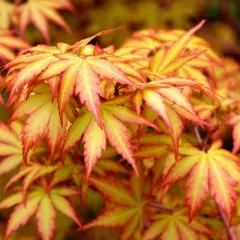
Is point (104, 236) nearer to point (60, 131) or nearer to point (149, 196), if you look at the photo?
point (149, 196)

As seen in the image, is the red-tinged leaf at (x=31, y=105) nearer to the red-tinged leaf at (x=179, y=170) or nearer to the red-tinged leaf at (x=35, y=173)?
the red-tinged leaf at (x=35, y=173)

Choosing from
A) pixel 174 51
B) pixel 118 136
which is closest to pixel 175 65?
pixel 174 51

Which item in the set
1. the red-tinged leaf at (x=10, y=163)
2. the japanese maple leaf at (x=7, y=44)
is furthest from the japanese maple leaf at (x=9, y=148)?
the japanese maple leaf at (x=7, y=44)

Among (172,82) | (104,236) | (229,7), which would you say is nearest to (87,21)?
(229,7)

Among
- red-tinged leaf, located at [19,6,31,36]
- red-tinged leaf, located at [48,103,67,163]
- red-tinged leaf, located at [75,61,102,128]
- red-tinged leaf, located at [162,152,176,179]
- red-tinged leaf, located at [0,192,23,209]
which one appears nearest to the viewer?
red-tinged leaf, located at [75,61,102,128]

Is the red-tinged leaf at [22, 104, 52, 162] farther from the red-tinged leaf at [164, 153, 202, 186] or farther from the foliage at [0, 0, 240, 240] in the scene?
the red-tinged leaf at [164, 153, 202, 186]

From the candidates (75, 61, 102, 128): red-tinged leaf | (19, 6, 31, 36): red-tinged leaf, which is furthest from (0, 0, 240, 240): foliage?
(19, 6, 31, 36): red-tinged leaf
